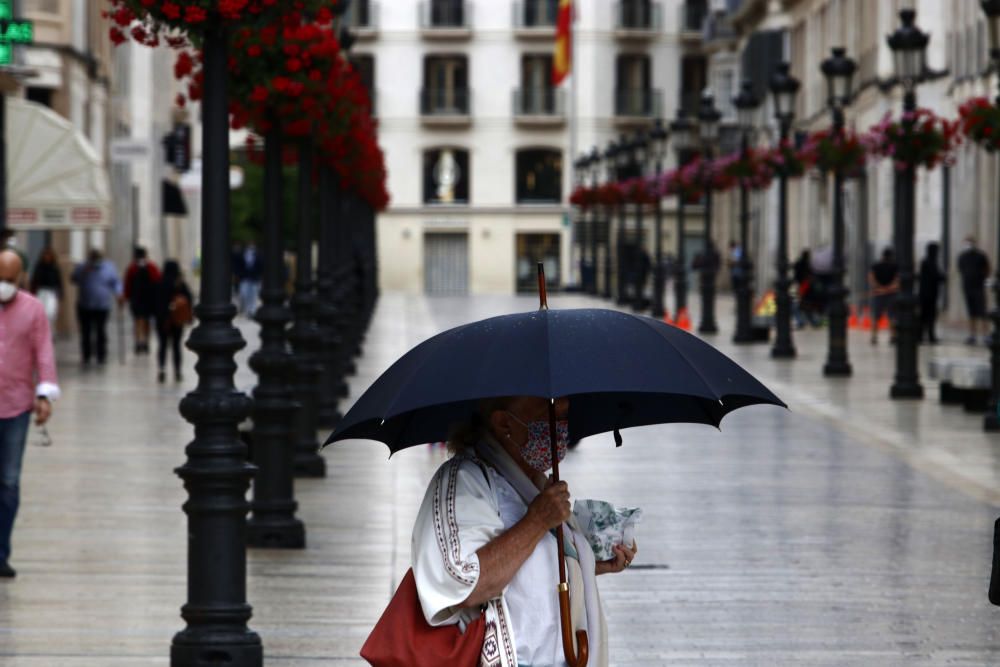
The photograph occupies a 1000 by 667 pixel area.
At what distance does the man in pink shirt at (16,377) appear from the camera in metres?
10.7

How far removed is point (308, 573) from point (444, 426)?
239 inches

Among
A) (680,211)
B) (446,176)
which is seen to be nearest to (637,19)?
(446,176)

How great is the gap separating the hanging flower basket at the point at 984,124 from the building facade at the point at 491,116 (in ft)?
198

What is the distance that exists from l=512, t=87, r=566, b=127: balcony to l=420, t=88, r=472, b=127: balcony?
189 cm

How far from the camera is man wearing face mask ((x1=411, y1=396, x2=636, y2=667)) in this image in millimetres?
4578

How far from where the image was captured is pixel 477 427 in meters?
4.82

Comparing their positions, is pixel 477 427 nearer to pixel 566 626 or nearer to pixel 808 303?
pixel 566 626

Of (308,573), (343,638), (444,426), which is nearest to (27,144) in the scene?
(308,573)

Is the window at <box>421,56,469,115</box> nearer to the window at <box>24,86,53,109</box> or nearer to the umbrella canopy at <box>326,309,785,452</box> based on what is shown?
the window at <box>24,86,53,109</box>

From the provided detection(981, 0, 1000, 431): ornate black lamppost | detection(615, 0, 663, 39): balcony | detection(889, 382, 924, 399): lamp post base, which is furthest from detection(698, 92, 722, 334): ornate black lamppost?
detection(615, 0, 663, 39): balcony

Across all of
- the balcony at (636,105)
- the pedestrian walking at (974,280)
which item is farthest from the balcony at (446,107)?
the pedestrian walking at (974,280)

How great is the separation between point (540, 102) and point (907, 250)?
5878 centimetres

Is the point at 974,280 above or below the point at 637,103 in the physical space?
below

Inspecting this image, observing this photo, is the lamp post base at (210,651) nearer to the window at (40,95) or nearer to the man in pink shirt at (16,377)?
the man in pink shirt at (16,377)
